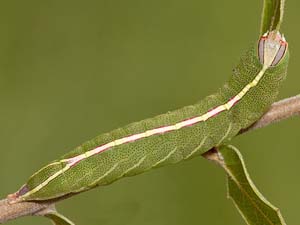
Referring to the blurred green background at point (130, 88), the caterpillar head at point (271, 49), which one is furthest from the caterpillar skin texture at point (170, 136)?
the blurred green background at point (130, 88)

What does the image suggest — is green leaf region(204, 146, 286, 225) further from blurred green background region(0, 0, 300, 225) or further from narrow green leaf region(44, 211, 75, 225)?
blurred green background region(0, 0, 300, 225)

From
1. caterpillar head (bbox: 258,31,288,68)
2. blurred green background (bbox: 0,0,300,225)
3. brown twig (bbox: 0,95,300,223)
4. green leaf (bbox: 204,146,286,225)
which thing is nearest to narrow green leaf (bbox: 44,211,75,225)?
brown twig (bbox: 0,95,300,223)

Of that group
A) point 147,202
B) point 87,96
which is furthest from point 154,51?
point 147,202

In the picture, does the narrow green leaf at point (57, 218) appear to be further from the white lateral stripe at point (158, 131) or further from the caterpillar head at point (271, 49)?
the caterpillar head at point (271, 49)

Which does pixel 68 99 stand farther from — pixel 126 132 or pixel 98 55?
pixel 126 132

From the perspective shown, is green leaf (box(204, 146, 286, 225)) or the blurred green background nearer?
green leaf (box(204, 146, 286, 225))
